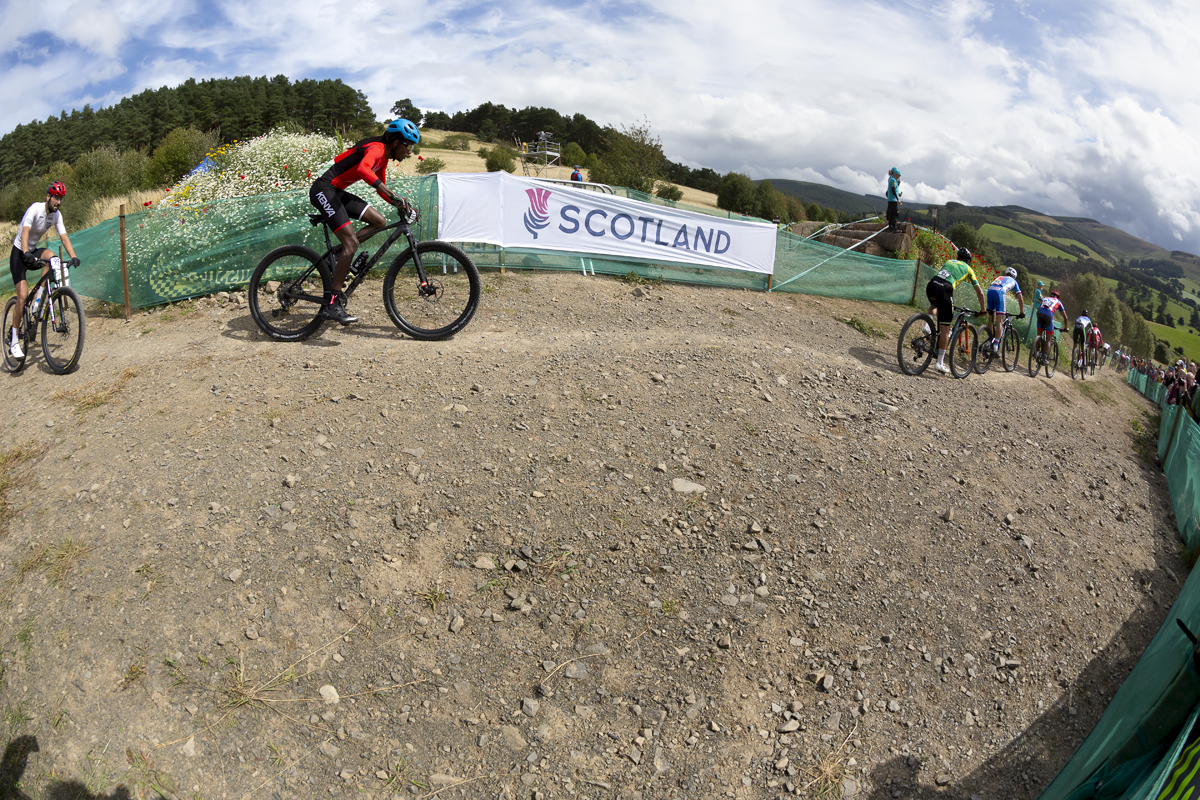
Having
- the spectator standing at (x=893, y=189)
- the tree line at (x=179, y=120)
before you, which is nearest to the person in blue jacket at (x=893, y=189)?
the spectator standing at (x=893, y=189)

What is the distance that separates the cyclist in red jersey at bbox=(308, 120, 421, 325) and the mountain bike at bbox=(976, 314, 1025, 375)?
9.45 m

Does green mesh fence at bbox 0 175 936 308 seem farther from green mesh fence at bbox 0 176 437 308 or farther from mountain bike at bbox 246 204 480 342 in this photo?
mountain bike at bbox 246 204 480 342

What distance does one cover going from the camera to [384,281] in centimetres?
718

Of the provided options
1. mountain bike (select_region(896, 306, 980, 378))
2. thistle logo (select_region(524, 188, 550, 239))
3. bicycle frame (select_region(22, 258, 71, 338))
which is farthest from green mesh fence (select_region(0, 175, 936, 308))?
mountain bike (select_region(896, 306, 980, 378))

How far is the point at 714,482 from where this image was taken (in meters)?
5.61

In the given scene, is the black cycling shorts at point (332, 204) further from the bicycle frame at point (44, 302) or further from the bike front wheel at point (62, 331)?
the bicycle frame at point (44, 302)

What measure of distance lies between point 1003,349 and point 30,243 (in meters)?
14.1

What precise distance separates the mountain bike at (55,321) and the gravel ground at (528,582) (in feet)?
0.83

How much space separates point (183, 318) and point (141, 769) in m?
6.44

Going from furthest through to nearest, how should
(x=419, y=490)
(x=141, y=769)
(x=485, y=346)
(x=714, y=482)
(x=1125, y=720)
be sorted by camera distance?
1. (x=485, y=346)
2. (x=714, y=482)
3. (x=419, y=490)
4. (x=141, y=769)
5. (x=1125, y=720)

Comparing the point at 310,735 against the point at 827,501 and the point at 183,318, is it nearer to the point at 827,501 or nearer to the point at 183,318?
the point at 827,501

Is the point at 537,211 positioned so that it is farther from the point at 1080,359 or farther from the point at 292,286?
the point at 1080,359

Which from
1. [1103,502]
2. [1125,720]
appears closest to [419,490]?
[1125,720]

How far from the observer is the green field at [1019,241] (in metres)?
154
